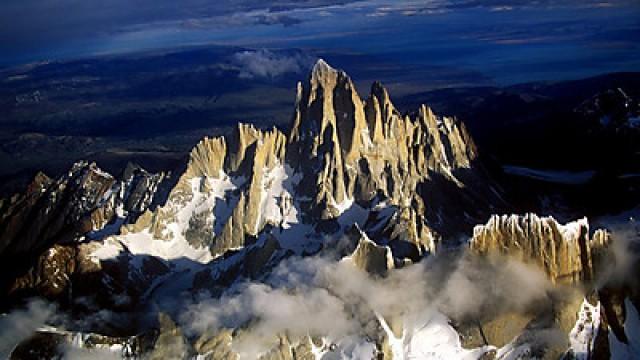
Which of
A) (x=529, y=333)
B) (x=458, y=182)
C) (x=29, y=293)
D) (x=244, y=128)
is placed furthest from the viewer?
(x=458, y=182)

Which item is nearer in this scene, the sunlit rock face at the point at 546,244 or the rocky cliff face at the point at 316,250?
the rocky cliff face at the point at 316,250

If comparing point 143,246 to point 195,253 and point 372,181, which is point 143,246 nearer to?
point 195,253

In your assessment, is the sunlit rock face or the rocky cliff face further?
the sunlit rock face

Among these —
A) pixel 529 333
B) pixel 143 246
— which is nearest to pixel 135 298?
pixel 143 246

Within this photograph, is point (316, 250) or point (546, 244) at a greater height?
point (546, 244)

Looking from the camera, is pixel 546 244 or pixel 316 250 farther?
pixel 316 250

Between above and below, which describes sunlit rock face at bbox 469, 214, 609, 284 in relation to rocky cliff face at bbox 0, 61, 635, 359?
above

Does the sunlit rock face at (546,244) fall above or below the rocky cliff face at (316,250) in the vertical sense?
above

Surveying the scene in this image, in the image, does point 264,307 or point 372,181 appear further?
point 372,181
